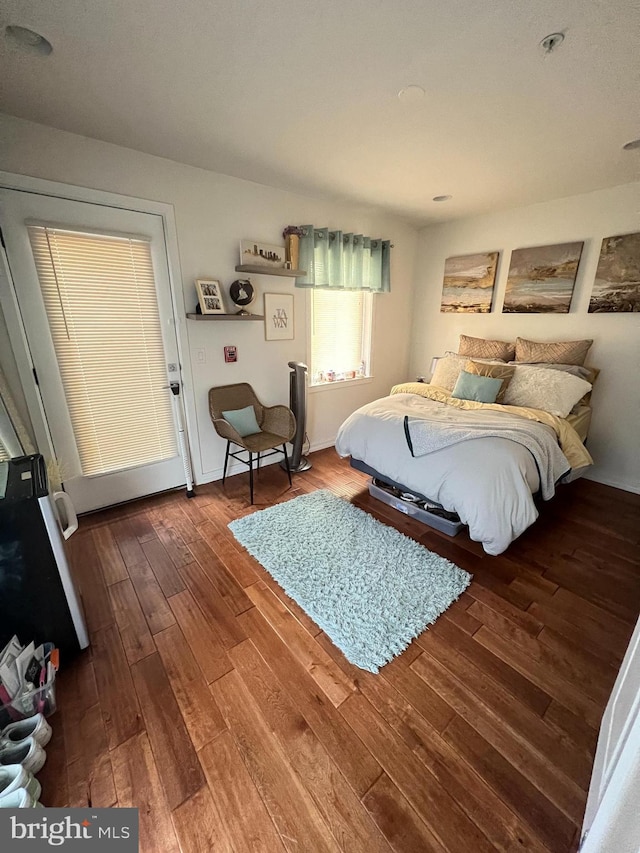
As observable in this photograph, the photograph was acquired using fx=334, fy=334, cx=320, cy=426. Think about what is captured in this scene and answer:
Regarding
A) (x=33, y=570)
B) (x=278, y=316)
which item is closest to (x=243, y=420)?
(x=278, y=316)

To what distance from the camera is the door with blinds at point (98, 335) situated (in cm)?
202

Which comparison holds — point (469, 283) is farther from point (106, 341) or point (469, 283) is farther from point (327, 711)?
point (327, 711)

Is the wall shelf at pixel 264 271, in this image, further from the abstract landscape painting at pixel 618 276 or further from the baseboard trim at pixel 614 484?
the baseboard trim at pixel 614 484

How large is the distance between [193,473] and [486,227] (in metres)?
3.83

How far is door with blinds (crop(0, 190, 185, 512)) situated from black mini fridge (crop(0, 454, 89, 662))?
984mm

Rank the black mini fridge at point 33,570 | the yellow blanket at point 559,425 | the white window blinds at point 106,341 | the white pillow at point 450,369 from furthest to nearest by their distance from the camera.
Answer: the white pillow at point 450,369 < the yellow blanket at point 559,425 < the white window blinds at point 106,341 < the black mini fridge at point 33,570

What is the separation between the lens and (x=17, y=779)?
0.97 m

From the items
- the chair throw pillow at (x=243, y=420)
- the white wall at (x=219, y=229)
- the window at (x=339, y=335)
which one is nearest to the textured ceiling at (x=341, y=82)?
the white wall at (x=219, y=229)

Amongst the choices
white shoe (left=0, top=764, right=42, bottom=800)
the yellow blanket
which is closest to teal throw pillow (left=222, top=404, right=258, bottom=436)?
the yellow blanket

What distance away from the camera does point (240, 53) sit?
1351 millimetres

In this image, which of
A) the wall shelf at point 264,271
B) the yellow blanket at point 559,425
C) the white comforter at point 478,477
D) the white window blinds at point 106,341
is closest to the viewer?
the white comforter at point 478,477

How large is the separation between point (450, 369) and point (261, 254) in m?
2.05

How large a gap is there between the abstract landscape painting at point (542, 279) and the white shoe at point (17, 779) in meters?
4.33

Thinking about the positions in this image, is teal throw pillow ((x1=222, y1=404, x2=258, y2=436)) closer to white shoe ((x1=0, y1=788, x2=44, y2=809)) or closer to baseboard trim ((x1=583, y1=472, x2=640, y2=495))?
white shoe ((x1=0, y1=788, x2=44, y2=809))
